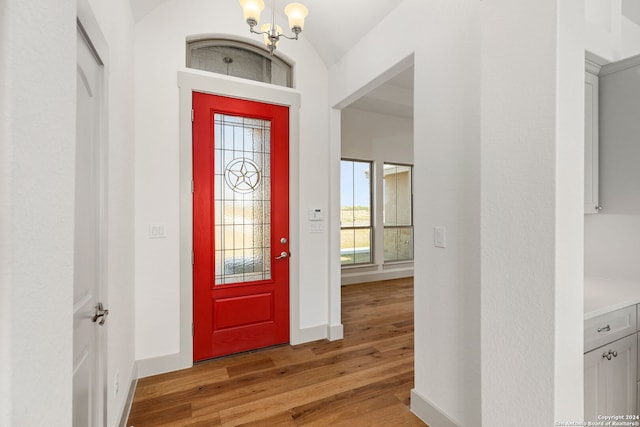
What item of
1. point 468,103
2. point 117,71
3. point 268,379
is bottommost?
point 268,379

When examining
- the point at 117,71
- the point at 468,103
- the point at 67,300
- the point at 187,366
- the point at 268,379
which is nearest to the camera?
the point at 67,300

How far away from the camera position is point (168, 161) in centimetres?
243

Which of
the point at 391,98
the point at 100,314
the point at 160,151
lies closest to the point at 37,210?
the point at 100,314

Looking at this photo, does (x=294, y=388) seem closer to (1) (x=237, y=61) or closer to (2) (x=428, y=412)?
(2) (x=428, y=412)

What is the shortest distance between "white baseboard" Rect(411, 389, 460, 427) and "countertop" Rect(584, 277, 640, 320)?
94 centimetres

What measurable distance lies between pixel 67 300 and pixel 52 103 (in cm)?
47

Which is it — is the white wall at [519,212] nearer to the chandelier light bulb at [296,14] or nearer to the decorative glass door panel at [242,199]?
the chandelier light bulb at [296,14]

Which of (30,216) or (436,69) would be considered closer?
(30,216)

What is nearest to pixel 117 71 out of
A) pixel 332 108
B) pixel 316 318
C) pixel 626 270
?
pixel 332 108

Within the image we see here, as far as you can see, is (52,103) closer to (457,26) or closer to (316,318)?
(457,26)

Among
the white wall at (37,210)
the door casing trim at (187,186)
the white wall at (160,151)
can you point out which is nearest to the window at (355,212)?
the door casing trim at (187,186)

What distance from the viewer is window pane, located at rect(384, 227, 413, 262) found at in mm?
5922

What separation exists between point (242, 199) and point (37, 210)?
2.12 meters

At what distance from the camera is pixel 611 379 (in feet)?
4.91
